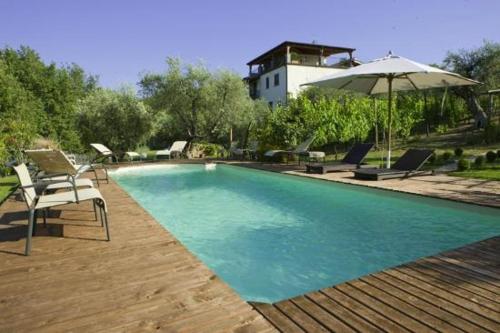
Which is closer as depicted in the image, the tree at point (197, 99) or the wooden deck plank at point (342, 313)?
the wooden deck plank at point (342, 313)

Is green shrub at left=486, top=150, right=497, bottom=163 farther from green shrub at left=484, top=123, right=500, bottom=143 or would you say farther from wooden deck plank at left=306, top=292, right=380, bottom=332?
wooden deck plank at left=306, top=292, right=380, bottom=332

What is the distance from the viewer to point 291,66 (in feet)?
96.0

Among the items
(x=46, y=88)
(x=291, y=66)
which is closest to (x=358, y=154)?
(x=291, y=66)

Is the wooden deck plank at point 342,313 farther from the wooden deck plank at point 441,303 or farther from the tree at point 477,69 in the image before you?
the tree at point 477,69

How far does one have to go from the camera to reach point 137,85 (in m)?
21.1

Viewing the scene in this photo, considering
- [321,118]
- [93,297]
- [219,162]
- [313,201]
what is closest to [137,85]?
[219,162]

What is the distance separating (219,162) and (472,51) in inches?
769

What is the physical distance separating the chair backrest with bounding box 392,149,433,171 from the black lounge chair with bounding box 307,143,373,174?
142 cm

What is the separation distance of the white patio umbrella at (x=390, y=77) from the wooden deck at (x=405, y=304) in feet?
21.7

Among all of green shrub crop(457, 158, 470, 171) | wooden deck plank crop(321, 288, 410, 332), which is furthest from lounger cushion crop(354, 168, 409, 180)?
wooden deck plank crop(321, 288, 410, 332)

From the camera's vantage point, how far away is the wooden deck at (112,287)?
237 cm

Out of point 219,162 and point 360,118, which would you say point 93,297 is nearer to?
point 219,162

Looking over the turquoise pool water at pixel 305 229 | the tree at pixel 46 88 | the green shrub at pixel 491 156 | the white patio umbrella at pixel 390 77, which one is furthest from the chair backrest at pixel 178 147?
the green shrub at pixel 491 156

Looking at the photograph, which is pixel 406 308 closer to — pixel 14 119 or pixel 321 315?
pixel 321 315
